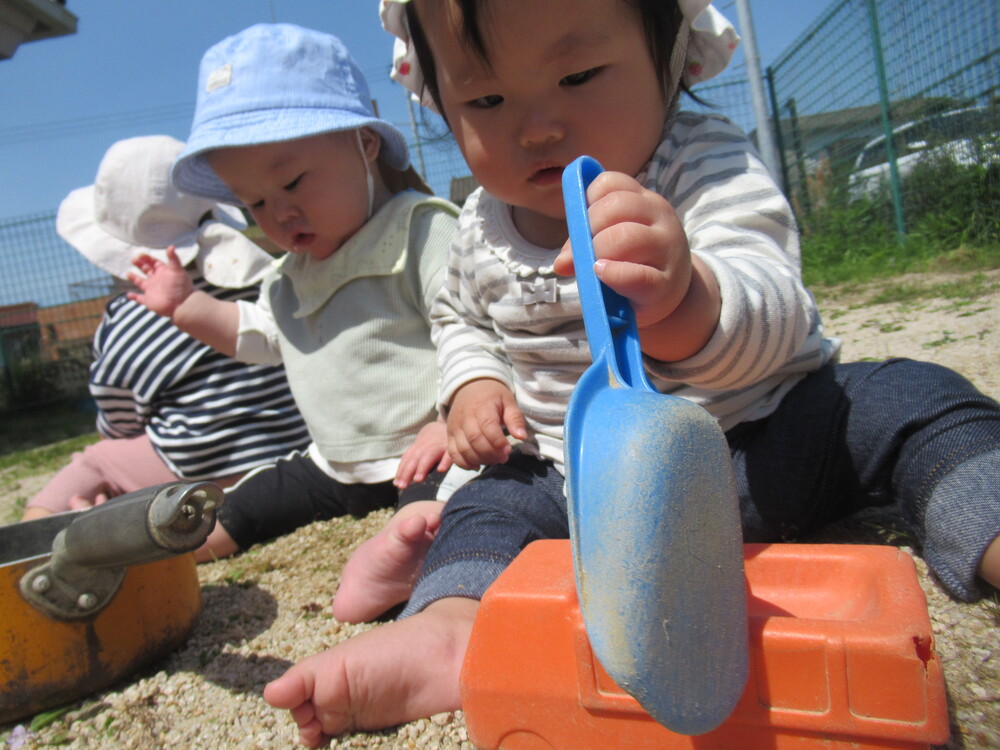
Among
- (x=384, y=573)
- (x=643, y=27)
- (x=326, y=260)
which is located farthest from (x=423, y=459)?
(x=643, y=27)

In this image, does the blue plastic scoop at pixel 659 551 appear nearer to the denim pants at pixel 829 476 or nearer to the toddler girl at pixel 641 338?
the toddler girl at pixel 641 338

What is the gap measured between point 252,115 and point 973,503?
135cm

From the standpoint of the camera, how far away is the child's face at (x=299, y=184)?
1509 mm

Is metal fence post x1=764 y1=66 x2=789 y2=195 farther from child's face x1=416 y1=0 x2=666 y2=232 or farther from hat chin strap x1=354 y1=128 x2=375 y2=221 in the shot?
child's face x1=416 y1=0 x2=666 y2=232

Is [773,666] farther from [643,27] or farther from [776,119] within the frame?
[776,119]

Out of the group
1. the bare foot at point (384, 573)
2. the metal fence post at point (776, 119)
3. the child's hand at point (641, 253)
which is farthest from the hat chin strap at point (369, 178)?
the metal fence post at point (776, 119)

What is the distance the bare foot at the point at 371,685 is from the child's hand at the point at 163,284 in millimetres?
1156

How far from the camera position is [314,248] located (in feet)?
5.34

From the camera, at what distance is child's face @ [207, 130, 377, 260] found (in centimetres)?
151

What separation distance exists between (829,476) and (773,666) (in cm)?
48

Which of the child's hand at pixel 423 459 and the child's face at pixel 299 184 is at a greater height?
the child's face at pixel 299 184

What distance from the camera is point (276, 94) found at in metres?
1.53

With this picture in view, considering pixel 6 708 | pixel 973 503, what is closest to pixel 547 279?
pixel 973 503

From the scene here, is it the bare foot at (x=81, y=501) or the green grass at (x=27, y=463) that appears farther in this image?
the green grass at (x=27, y=463)
